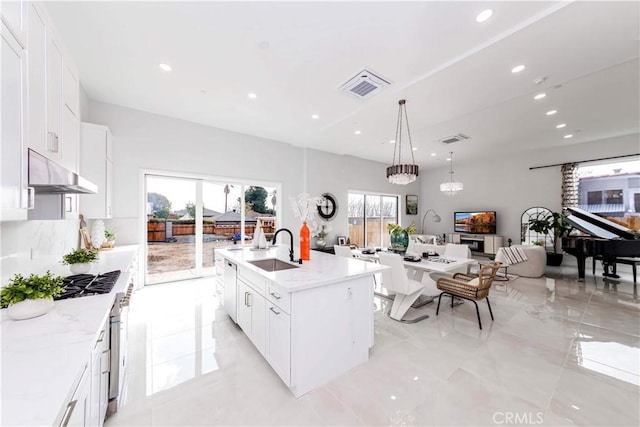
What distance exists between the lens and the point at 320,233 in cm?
651

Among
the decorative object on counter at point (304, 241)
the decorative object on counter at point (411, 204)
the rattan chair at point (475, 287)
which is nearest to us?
the decorative object on counter at point (304, 241)

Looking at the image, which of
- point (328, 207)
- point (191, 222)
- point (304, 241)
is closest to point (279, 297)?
point (304, 241)

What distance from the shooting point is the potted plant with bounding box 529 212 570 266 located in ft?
19.3

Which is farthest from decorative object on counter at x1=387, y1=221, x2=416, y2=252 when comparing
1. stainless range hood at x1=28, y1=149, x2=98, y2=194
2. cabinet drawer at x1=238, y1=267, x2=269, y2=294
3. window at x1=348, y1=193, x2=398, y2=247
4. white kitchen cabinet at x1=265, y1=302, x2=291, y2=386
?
stainless range hood at x1=28, y1=149, x2=98, y2=194

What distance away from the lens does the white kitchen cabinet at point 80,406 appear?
80 cm

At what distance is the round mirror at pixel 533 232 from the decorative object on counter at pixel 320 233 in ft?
18.7

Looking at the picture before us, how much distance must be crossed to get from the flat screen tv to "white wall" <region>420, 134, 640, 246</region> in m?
0.20

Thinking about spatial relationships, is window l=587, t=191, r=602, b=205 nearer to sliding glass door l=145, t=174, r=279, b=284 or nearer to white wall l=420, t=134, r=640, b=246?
white wall l=420, t=134, r=640, b=246

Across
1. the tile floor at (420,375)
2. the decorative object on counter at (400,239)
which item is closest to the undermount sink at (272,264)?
the tile floor at (420,375)

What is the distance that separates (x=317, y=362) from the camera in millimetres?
1919

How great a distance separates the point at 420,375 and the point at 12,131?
10.3ft

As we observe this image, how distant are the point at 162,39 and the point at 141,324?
3319mm

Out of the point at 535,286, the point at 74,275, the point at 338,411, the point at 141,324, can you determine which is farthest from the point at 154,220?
the point at 535,286

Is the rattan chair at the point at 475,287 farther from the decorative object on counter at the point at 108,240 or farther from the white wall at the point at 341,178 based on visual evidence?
the decorative object on counter at the point at 108,240
